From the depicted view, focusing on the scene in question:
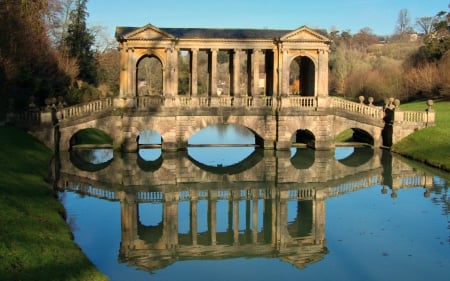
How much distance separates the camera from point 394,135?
37688mm

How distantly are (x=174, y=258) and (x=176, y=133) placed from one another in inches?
812

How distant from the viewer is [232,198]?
24.4m

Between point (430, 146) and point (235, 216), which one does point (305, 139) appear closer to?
point (430, 146)

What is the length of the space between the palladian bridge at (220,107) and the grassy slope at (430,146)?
3.05 ft

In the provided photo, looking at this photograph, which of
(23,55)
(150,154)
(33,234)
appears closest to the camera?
(33,234)

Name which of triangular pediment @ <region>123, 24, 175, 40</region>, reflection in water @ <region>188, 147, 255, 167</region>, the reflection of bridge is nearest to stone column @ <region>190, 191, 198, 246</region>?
the reflection of bridge

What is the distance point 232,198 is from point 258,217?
134 inches

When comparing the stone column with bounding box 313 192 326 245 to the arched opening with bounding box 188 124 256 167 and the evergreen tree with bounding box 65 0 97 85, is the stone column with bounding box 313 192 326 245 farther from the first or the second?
the evergreen tree with bounding box 65 0 97 85

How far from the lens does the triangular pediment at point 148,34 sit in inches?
1410

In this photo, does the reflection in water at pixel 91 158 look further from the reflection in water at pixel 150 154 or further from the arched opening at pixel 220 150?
the arched opening at pixel 220 150

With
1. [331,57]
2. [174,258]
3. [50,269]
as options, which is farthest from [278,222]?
[331,57]

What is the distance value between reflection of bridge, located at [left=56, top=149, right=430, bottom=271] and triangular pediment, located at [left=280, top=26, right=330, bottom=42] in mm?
7852

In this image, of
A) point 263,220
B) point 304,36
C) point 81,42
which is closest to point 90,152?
point 304,36

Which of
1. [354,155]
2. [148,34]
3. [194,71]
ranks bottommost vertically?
[354,155]
